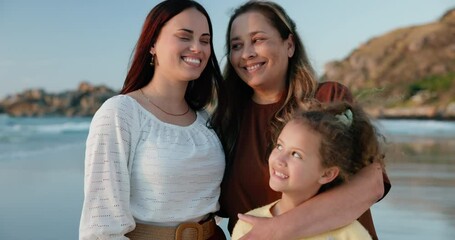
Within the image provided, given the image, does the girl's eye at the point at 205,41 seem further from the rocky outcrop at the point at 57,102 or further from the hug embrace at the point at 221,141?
the rocky outcrop at the point at 57,102

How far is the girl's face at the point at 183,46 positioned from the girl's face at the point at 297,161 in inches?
22.1

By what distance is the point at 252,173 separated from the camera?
263 cm

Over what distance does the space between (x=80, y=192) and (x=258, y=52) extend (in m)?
4.85

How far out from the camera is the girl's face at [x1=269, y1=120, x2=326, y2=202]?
7.17 ft

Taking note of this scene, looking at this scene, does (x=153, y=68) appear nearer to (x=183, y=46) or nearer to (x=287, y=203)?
(x=183, y=46)

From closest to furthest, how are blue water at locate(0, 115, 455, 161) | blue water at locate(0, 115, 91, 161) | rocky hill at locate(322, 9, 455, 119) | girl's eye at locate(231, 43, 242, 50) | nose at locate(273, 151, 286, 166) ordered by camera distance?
nose at locate(273, 151, 286, 166), girl's eye at locate(231, 43, 242, 50), blue water at locate(0, 115, 91, 161), blue water at locate(0, 115, 455, 161), rocky hill at locate(322, 9, 455, 119)

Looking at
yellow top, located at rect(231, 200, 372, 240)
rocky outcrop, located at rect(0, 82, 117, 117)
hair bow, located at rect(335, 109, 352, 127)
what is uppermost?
hair bow, located at rect(335, 109, 352, 127)

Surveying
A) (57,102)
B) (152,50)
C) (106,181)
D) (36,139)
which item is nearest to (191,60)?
(152,50)

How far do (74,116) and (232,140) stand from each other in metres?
23.5

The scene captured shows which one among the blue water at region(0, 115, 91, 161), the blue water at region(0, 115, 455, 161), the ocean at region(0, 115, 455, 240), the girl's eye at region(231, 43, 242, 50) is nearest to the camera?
the girl's eye at region(231, 43, 242, 50)

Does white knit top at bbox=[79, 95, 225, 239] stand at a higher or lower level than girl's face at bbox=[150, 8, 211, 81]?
lower

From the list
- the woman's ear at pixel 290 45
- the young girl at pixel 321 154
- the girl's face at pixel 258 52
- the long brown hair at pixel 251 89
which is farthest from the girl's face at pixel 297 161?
the woman's ear at pixel 290 45

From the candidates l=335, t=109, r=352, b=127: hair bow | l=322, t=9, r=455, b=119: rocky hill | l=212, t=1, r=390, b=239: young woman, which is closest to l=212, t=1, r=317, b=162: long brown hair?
l=212, t=1, r=390, b=239: young woman

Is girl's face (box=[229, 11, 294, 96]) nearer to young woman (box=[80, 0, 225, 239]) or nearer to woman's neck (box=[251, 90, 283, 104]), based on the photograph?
woman's neck (box=[251, 90, 283, 104])
